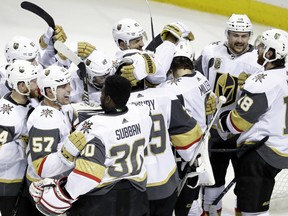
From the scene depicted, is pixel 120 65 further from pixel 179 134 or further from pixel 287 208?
pixel 287 208

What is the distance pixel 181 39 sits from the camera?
11.6 ft

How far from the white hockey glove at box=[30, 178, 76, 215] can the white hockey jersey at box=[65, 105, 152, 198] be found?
0.16 feet

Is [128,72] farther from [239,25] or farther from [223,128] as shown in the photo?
[239,25]

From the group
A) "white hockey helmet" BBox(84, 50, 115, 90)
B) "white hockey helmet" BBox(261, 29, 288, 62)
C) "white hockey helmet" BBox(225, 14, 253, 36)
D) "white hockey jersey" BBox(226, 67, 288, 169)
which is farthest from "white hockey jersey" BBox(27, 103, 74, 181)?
"white hockey helmet" BBox(225, 14, 253, 36)

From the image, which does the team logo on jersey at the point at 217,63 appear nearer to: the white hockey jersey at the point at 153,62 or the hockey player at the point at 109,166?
the white hockey jersey at the point at 153,62

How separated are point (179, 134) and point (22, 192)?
2.52 feet

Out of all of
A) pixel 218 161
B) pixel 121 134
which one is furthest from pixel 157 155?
pixel 218 161

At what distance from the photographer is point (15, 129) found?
2934mm

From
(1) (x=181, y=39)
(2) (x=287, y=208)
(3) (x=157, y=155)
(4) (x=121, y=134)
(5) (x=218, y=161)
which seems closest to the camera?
(4) (x=121, y=134)

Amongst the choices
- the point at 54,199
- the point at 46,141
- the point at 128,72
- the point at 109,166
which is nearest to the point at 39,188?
the point at 54,199

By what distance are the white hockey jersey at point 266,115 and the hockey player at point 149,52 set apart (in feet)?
1.38

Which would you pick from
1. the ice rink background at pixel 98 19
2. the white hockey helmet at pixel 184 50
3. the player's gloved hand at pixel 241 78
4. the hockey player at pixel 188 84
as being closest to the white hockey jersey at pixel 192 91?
the hockey player at pixel 188 84

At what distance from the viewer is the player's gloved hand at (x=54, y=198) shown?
255 cm

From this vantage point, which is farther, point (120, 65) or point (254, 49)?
point (254, 49)
